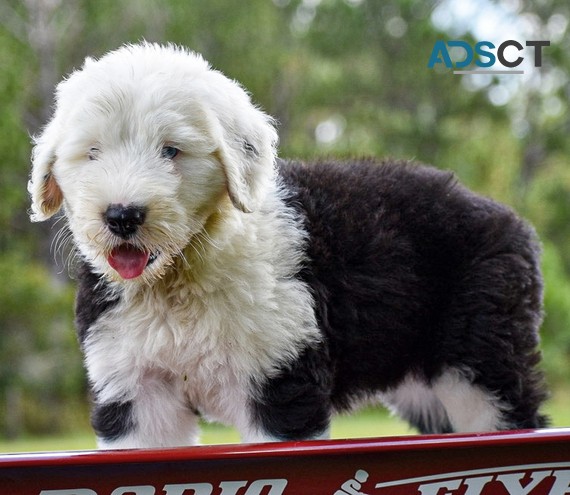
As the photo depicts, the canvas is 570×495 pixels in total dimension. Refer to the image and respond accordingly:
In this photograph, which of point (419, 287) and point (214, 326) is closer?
point (214, 326)

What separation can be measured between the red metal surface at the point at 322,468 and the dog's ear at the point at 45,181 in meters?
0.91

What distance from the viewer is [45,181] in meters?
3.32

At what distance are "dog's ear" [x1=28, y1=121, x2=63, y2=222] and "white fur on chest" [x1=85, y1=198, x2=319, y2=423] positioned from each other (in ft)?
1.34

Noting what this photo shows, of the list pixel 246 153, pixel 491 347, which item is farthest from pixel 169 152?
pixel 491 347

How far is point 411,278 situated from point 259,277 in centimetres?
69

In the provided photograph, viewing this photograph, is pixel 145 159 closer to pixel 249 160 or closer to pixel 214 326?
pixel 249 160

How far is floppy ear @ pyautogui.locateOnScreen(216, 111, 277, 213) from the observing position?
3178mm

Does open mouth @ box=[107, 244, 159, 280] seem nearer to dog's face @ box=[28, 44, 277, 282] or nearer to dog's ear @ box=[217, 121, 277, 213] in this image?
dog's face @ box=[28, 44, 277, 282]

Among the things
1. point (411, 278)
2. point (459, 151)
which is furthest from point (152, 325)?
point (459, 151)

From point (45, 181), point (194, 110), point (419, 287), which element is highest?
point (194, 110)

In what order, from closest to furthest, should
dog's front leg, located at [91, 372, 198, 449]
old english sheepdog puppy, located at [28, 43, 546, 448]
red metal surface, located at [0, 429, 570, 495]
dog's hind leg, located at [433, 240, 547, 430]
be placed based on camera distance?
red metal surface, located at [0, 429, 570, 495], old english sheepdog puppy, located at [28, 43, 546, 448], dog's front leg, located at [91, 372, 198, 449], dog's hind leg, located at [433, 240, 547, 430]

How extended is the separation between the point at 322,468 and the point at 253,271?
2.41ft

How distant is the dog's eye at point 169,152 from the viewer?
3.09 m

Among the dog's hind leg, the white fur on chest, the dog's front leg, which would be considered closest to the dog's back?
the dog's hind leg
